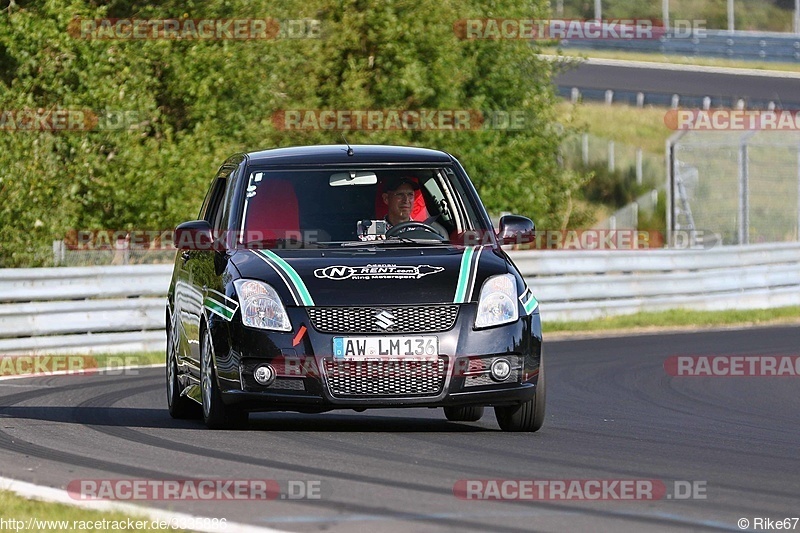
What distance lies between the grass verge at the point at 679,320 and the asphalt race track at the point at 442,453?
7245mm

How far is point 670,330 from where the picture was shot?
→ 20.8m

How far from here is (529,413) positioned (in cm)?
956

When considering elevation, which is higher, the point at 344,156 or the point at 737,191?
the point at 344,156

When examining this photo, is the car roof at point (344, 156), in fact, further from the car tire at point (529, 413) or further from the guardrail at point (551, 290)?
the guardrail at point (551, 290)

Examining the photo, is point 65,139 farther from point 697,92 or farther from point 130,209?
point 697,92

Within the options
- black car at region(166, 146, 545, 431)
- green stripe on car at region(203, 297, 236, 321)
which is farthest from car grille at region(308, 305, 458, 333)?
green stripe on car at region(203, 297, 236, 321)

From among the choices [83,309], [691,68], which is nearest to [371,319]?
[83,309]

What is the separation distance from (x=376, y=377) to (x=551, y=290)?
12297 mm

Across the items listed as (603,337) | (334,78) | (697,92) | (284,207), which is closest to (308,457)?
(284,207)

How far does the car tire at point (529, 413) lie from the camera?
9.52 m

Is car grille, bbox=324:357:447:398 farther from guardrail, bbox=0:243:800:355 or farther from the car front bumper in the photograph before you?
guardrail, bbox=0:243:800:355

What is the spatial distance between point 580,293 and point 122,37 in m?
7.79

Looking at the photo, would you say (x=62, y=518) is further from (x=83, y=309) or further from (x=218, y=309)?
(x=83, y=309)

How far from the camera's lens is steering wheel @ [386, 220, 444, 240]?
10020 millimetres
